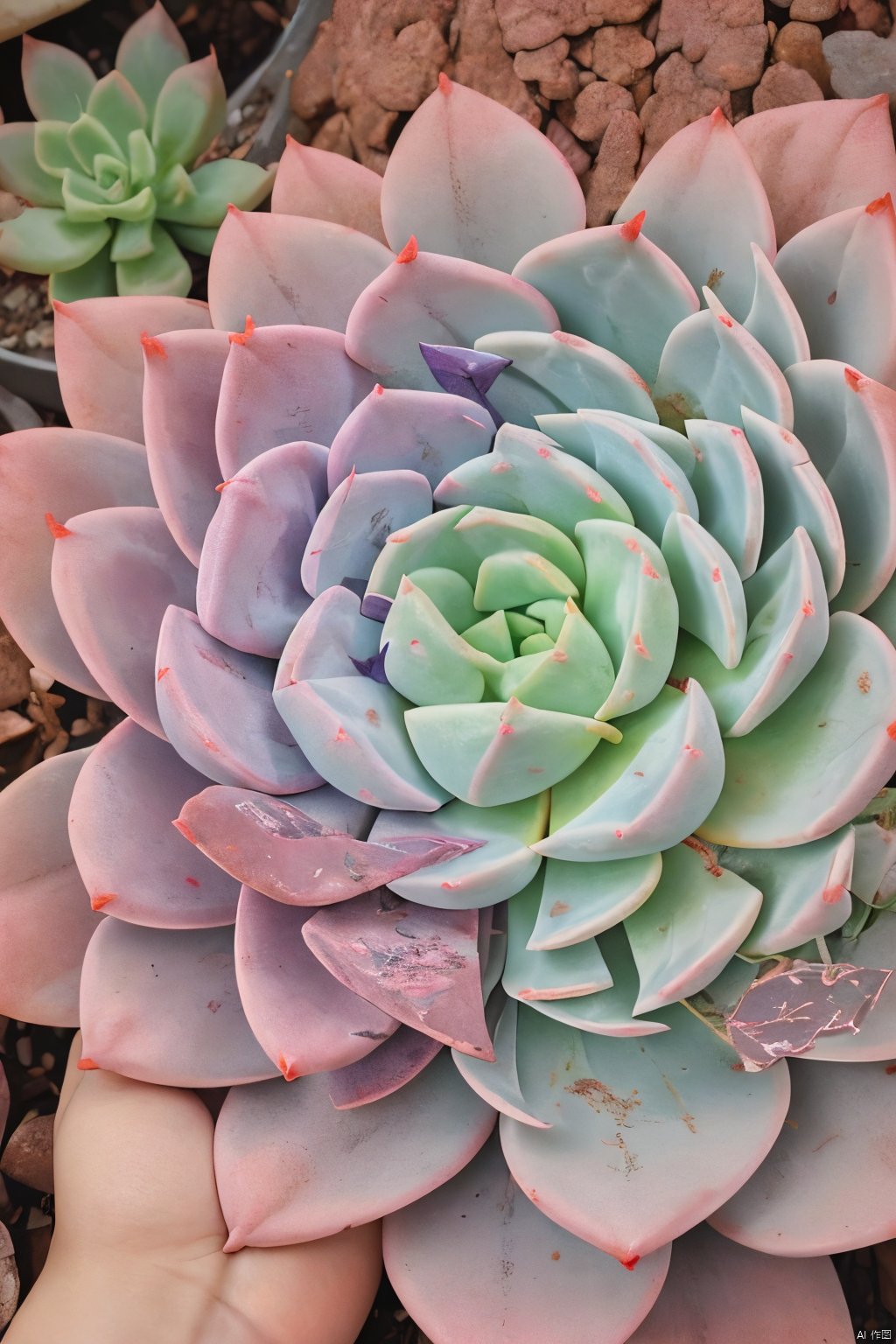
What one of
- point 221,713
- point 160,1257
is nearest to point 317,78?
point 221,713

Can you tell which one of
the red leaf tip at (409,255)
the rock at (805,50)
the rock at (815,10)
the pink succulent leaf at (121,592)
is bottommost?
the pink succulent leaf at (121,592)

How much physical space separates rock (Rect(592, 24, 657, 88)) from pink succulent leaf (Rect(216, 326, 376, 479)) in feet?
1.39

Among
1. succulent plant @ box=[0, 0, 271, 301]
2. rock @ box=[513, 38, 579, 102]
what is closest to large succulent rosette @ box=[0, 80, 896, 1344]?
rock @ box=[513, 38, 579, 102]

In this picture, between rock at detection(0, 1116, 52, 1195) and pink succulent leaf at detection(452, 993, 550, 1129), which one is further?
rock at detection(0, 1116, 52, 1195)

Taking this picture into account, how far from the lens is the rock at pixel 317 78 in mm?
1109

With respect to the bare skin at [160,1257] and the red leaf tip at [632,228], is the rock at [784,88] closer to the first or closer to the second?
the red leaf tip at [632,228]

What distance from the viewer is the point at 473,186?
0.79 m

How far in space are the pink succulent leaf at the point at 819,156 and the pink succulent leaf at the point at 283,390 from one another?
329 millimetres

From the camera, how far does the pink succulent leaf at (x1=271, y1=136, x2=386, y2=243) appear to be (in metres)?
0.84

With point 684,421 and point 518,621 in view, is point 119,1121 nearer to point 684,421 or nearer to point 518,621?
point 518,621

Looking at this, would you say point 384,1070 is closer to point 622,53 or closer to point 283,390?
point 283,390

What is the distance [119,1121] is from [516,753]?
0.38m

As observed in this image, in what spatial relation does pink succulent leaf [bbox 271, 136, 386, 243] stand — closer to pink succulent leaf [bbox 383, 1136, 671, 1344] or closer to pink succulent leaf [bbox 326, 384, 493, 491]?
pink succulent leaf [bbox 326, 384, 493, 491]

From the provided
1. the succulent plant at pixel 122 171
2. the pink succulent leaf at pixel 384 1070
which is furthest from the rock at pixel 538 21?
the pink succulent leaf at pixel 384 1070
